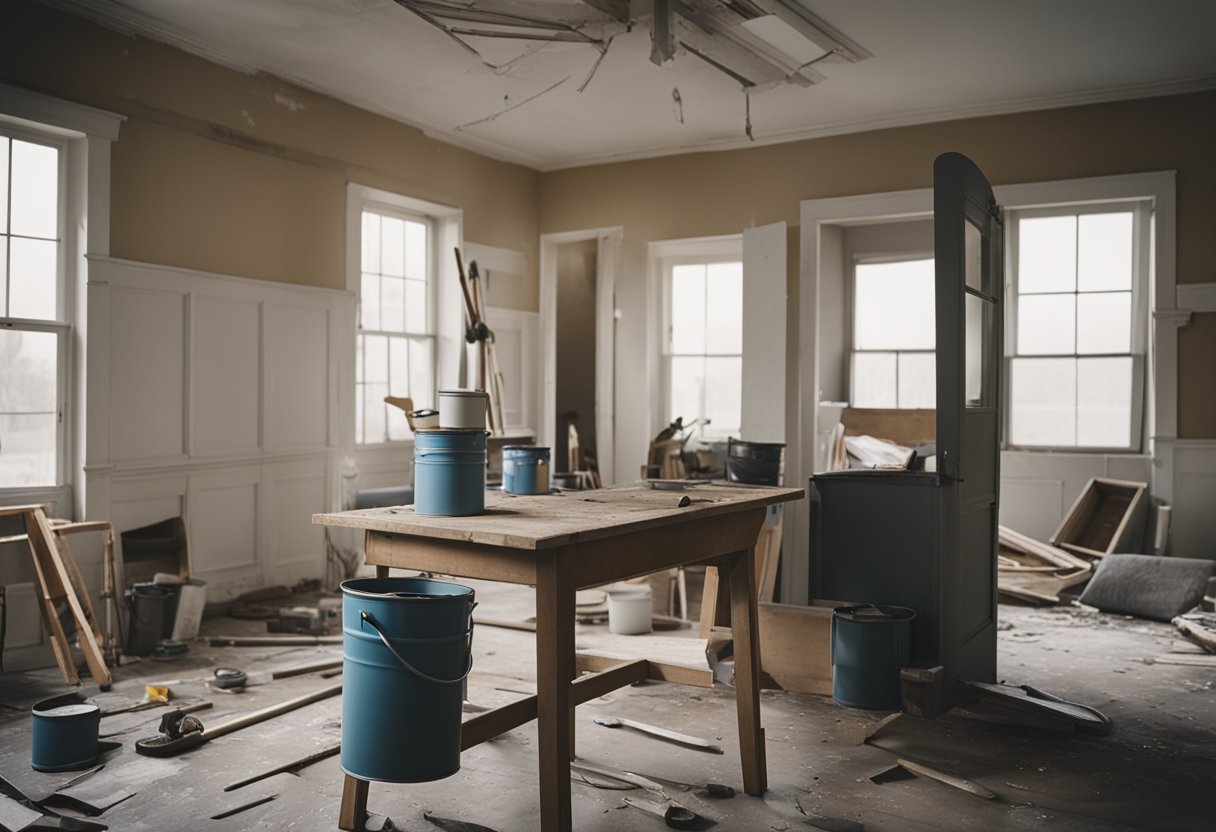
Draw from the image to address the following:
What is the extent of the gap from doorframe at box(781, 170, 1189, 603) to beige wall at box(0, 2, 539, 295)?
10.0 ft

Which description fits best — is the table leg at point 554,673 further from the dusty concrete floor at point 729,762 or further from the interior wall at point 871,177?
the interior wall at point 871,177

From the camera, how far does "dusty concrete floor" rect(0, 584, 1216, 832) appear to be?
333 centimetres

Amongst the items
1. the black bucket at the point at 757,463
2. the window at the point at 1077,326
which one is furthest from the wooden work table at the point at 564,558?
the window at the point at 1077,326

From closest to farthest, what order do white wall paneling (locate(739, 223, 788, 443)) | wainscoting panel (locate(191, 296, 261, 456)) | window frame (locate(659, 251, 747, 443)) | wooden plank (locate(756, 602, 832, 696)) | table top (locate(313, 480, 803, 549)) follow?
table top (locate(313, 480, 803, 549)) → wooden plank (locate(756, 602, 832, 696)) → wainscoting panel (locate(191, 296, 261, 456)) → white wall paneling (locate(739, 223, 788, 443)) → window frame (locate(659, 251, 747, 443))

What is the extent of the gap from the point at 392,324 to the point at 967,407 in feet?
15.5

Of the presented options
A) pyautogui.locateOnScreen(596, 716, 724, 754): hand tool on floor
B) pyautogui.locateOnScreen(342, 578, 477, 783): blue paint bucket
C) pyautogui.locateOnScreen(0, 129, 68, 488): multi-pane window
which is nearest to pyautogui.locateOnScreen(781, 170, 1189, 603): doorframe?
pyautogui.locateOnScreen(596, 716, 724, 754): hand tool on floor

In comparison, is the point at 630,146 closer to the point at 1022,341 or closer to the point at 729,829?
the point at 1022,341

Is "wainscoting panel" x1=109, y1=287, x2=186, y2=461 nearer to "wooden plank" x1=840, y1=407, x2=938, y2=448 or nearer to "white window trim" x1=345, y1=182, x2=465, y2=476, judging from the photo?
"white window trim" x1=345, y1=182, x2=465, y2=476

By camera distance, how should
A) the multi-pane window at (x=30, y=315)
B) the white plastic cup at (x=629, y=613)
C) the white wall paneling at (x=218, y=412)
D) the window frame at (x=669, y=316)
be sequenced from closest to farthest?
the multi-pane window at (x=30, y=315)
the white wall paneling at (x=218, y=412)
the white plastic cup at (x=629, y=613)
the window frame at (x=669, y=316)

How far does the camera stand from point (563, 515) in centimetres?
317

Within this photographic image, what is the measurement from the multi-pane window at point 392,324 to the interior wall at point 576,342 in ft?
4.71

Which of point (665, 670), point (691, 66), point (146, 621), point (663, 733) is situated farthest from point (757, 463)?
point (146, 621)

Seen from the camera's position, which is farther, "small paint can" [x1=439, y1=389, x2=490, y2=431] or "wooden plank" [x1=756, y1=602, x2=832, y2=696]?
"wooden plank" [x1=756, y1=602, x2=832, y2=696]

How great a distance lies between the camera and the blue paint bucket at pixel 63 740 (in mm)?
3662
